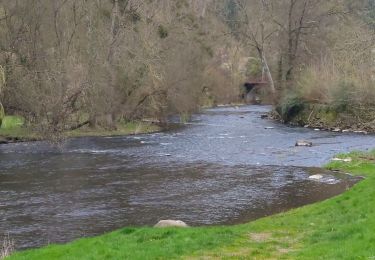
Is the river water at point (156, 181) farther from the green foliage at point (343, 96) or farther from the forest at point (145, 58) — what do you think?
the green foliage at point (343, 96)

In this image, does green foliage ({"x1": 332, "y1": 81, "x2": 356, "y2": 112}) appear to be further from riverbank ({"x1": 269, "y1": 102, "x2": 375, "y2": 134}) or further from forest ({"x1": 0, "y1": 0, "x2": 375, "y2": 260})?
riverbank ({"x1": 269, "y1": 102, "x2": 375, "y2": 134})

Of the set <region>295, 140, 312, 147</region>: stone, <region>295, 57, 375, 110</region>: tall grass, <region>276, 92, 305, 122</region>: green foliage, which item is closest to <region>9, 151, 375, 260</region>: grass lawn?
<region>295, 140, 312, 147</region>: stone

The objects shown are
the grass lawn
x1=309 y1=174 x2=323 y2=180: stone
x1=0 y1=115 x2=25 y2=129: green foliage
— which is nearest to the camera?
the grass lawn

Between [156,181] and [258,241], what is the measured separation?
44.5ft

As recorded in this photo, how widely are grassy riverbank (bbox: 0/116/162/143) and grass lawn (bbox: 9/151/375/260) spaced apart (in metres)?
29.2

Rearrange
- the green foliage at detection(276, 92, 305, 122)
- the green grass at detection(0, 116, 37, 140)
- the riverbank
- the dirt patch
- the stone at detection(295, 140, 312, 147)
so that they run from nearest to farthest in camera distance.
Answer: the dirt patch < the stone at detection(295, 140, 312, 147) < the green grass at detection(0, 116, 37, 140) < the riverbank < the green foliage at detection(276, 92, 305, 122)

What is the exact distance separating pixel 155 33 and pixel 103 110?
13082 mm

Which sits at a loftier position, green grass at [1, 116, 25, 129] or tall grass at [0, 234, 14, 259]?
green grass at [1, 116, 25, 129]

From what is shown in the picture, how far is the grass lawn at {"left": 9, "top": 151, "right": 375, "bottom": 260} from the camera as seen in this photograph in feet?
41.7

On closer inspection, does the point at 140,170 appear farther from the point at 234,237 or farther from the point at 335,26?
the point at 335,26

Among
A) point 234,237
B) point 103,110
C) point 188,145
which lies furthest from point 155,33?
point 234,237

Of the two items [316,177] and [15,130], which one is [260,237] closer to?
[316,177]

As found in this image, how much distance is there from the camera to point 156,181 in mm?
27953

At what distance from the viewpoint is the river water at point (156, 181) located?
20391 millimetres
